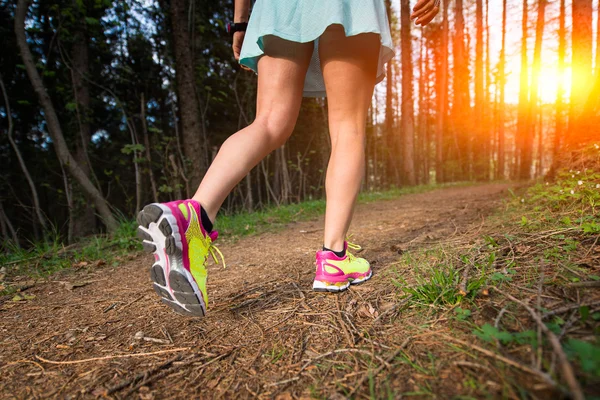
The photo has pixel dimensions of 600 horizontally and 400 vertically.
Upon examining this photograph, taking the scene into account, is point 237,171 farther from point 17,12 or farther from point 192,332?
point 17,12

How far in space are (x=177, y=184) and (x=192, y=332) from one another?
165 inches

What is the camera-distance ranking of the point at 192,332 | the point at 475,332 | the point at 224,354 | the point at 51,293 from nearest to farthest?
1. the point at 475,332
2. the point at 224,354
3. the point at 192,332
4. the point at 51,293

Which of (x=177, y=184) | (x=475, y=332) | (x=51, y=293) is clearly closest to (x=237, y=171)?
(x=475, y=332)

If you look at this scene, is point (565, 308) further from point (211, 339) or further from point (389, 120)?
point (389, 120)

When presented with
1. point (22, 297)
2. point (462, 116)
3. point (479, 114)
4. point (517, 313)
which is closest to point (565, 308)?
point (517, 313)

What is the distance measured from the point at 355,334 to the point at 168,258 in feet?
2.18

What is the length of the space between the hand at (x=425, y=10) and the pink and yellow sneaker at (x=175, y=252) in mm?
1378

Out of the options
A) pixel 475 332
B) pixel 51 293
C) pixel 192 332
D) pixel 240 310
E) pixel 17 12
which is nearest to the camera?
pixel 475 332

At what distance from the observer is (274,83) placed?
127 centimetres

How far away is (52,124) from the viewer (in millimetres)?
3648

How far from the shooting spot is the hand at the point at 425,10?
140 cm

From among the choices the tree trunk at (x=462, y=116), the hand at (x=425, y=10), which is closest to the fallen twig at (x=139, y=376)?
the hand at (x=425, y=10)

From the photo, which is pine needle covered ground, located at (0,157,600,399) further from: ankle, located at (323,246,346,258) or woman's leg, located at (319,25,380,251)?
woman's leg, located at (319,25,380,251)

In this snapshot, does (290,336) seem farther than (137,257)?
No
